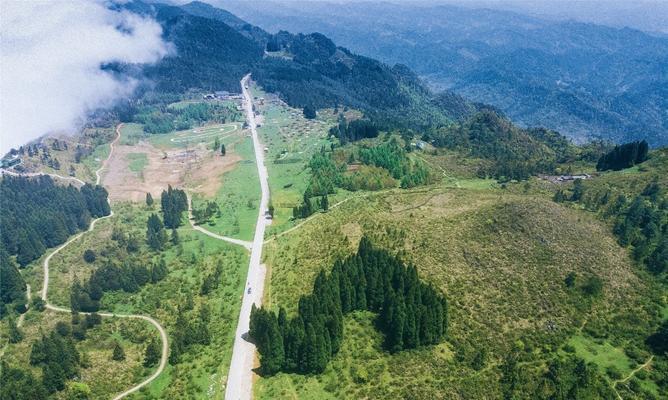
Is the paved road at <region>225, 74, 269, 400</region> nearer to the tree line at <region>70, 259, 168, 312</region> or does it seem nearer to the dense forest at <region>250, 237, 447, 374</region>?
the dense forest at <region>250, 237, 447, 374</region>

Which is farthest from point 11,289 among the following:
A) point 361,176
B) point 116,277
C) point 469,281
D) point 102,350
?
point 469,281

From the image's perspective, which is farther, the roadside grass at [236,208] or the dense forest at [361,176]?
the dense forest at [361,176]

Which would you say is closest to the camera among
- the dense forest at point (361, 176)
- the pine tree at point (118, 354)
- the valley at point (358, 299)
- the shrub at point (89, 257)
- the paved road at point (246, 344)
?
the valley at point (358, 299)

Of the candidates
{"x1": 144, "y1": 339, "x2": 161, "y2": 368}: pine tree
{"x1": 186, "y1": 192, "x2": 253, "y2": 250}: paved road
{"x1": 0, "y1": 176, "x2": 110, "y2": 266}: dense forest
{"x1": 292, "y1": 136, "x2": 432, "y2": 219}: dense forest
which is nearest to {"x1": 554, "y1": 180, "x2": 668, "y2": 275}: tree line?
{"x1": 292, "y1": 136, "x2": 432, "y2": 219}: dense forest

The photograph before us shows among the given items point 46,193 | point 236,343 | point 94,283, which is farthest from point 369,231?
point 46,193

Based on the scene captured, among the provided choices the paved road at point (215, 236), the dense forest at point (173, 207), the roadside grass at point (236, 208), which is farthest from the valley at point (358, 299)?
the roadside grass at point (236, 208)

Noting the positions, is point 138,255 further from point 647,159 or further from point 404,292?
point 647,159

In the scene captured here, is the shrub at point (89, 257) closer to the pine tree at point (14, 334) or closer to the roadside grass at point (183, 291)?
the roadside grass at point (183, 291)
